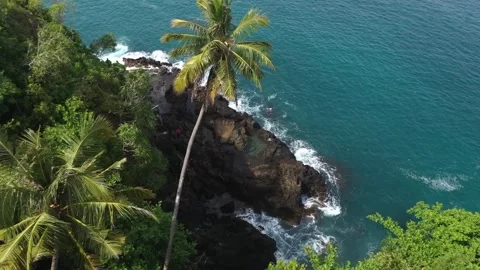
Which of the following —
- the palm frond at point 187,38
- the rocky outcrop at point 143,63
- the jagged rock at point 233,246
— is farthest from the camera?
the rocky outcrop at point 143,63

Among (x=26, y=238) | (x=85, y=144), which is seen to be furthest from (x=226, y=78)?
(x=26, y=238)

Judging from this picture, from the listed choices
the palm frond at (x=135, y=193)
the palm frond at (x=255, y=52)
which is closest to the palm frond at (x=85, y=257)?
the palm frond at (x=135, y=193)

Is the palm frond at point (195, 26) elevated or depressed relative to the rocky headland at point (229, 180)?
elevated

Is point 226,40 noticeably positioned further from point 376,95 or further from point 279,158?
point 376,95

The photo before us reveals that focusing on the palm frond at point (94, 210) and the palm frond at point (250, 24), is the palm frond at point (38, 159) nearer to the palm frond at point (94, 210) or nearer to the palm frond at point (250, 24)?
the palm frond at point (94, 210)

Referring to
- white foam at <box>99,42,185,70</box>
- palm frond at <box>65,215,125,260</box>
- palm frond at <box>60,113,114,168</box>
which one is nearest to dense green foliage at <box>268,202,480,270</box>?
palm frond at <box>65,215,125,260</box>

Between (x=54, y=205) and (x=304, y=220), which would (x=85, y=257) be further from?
(x=304, y=220)
